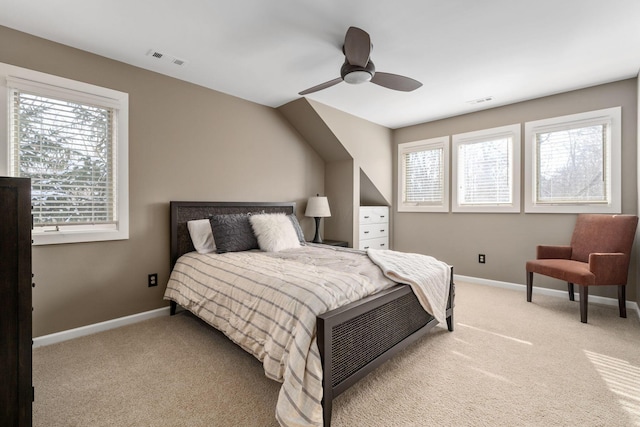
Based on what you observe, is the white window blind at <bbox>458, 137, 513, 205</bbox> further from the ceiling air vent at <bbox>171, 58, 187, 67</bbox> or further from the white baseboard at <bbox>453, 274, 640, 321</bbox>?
the ceiling air vent at <bbox>171, 58, 187, 67</bbox>

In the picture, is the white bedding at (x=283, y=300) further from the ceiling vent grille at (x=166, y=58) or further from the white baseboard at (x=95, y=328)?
the ceiling vent grille at (x=166, y=58)

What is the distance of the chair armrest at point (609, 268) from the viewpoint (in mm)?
2768

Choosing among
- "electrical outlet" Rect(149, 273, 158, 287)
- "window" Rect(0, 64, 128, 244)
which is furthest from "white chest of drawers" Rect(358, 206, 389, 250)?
"window" Rect(0, 64, 128, 244)

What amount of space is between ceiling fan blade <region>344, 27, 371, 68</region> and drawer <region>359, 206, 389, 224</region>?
8.63 feet

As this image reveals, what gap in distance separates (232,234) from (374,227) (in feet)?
8.34

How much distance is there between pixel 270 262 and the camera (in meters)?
2.45

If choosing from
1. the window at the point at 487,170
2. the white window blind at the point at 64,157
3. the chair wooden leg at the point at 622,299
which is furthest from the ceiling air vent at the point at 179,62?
the chair wooden leg at the point at 622,299

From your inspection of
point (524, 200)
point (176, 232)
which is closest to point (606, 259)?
point (524, 200)

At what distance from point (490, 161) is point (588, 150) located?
101 cm

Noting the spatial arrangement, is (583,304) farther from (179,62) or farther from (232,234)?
(179,62)

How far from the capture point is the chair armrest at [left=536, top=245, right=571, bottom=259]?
11.0 feet

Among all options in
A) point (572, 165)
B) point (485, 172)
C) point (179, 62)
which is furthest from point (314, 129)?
point (572, 165)

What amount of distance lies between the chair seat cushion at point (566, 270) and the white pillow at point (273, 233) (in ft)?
8.58

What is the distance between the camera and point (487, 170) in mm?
4152
